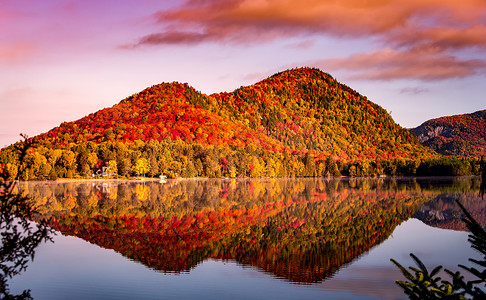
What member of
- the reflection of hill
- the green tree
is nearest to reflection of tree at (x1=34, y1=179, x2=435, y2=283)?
the reflection of hill

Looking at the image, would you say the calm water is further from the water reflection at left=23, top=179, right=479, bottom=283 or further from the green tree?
the green tree

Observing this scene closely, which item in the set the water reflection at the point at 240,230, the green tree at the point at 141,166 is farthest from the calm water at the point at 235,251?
the green tree at the point at 141,166

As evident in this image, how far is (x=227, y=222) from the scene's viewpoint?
35906 mm

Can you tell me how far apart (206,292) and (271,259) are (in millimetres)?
6042

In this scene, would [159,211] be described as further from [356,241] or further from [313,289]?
[313,289]

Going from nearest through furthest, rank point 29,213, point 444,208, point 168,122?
1. point 29,213
2. point 444,208
3. point 168,122

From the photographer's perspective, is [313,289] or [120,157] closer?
[313,289]

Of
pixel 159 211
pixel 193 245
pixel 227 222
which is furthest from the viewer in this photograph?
pixel 159 211

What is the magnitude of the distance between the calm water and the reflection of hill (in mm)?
165

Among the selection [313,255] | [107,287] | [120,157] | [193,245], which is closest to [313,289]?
[313,255]

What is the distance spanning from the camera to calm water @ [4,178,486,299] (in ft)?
60.7

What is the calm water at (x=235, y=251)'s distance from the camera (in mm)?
18516

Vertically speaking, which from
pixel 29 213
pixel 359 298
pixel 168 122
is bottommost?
pixel 359 298

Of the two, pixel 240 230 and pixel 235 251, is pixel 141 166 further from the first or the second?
pixel 235 251
